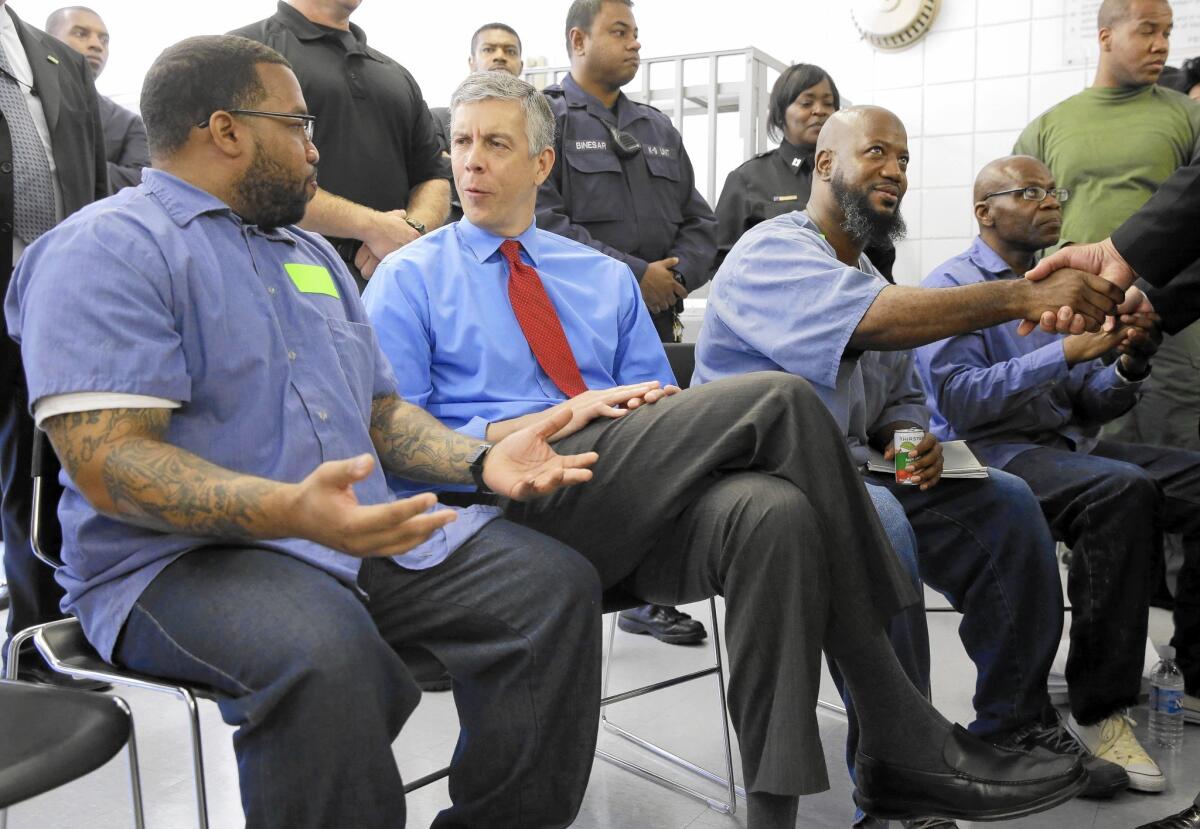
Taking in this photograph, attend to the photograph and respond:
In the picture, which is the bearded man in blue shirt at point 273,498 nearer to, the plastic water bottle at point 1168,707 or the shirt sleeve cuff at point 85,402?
the shirt sleeve cuff at point 85,402

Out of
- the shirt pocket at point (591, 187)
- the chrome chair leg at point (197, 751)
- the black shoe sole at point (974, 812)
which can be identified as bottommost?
the black shoe sole at point (974, 812)

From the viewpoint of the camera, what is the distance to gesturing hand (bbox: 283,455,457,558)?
3.37 ft

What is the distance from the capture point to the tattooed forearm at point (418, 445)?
4.92ft

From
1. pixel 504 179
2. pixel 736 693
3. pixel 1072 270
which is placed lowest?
pixel 736 693

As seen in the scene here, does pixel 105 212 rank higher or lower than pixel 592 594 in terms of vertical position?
higher

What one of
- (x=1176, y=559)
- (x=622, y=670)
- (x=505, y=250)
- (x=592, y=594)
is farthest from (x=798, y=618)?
(x=1176, y=559)

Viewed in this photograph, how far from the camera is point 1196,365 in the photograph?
3.42 m

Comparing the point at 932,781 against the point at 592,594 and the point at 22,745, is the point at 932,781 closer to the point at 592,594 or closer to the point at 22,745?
the point at 592,594

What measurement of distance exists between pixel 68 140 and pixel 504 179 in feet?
3.33

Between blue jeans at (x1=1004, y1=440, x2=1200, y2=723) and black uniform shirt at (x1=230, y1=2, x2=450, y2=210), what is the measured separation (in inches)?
64.8

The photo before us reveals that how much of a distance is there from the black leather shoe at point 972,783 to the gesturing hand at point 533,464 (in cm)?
63

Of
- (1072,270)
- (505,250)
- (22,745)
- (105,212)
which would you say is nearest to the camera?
(22,745)

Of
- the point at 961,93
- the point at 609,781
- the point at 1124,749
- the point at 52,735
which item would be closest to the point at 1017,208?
the point at 1124,749

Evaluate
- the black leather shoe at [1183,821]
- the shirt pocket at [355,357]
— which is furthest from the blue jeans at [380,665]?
the black leather shoe at [1183,821]
